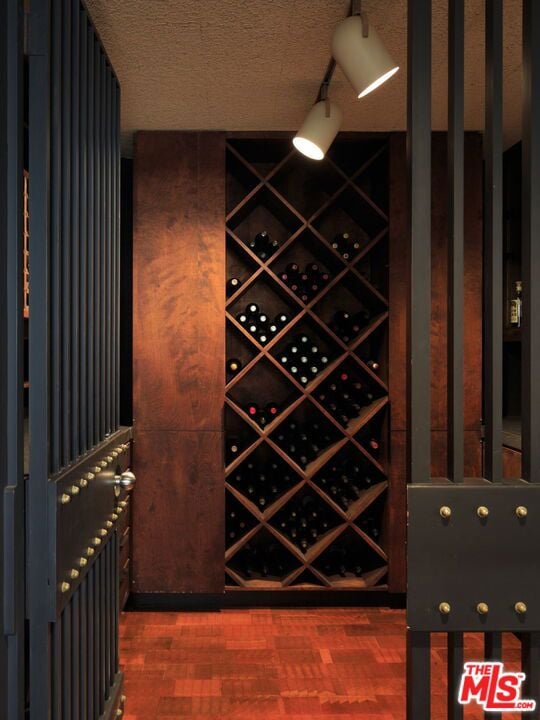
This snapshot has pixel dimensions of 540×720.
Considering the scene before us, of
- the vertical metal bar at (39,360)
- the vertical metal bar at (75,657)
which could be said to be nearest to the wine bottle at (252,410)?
the vertical metal bar at (75,657)

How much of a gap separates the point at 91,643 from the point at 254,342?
190 centimetres

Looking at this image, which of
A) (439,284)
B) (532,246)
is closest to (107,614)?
(532,246)

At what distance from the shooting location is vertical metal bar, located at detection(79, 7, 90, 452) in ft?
6.53

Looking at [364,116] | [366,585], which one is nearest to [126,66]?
[364,116]

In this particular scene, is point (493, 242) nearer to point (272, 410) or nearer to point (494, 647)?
point (494, 647)

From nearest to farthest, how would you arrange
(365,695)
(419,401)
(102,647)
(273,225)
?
(419,401) → (102,647) → (365,695) → (273,225)

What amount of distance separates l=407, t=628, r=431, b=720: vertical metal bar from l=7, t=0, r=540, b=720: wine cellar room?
0.89 metres

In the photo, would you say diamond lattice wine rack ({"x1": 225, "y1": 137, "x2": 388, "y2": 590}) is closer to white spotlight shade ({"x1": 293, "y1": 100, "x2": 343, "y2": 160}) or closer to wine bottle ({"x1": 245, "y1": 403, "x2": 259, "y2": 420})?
wine bottle ({"x1": 245, "y1": 403, "x2": 259, "y2": 420})

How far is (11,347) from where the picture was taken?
1.48 meters

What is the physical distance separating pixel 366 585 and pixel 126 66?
2.70 meters

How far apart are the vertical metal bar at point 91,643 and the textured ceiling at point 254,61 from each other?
5.85 feet

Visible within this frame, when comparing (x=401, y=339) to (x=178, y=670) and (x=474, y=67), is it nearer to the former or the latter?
(x=474, y=67)

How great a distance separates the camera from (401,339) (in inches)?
144

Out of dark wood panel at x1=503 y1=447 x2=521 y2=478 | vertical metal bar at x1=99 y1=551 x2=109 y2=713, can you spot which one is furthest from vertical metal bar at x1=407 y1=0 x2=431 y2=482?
dark wood panel at x1=503 y1=447 x2=521 y2=478
